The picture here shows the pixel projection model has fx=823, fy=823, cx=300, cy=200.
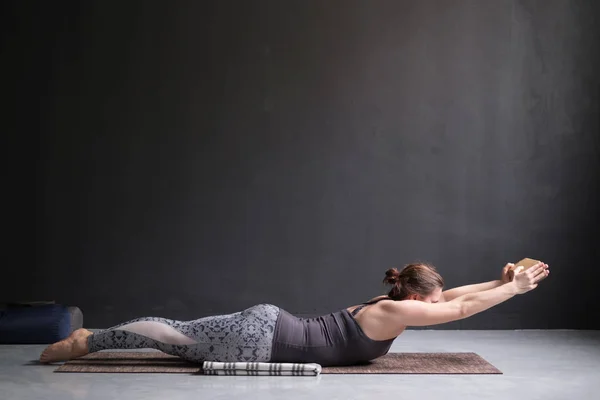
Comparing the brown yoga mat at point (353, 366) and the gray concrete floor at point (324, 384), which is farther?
the brown yoga mat at point (353, 366)

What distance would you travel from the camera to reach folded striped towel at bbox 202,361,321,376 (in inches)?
149

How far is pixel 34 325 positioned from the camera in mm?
4832

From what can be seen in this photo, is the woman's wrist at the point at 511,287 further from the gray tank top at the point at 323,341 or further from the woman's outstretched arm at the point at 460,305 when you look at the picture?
the gray tank top at the point at 323,341

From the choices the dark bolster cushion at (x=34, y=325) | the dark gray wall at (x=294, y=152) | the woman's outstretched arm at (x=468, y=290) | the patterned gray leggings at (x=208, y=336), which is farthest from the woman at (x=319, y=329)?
the dark gray wall at (x=294, y=152)

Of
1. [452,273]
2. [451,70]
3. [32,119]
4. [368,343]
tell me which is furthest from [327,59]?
[368,343]

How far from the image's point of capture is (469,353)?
451 centimetres

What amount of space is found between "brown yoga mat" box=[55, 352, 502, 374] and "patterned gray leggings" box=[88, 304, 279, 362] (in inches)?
4.3

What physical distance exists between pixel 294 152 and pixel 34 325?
6.63 ft

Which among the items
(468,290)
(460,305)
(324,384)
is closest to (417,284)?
(460,305)

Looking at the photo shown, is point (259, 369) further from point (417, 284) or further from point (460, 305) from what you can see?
point (460, 305)

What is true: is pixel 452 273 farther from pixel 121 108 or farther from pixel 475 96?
pixel 121 108

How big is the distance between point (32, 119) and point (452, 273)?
3.03 meters

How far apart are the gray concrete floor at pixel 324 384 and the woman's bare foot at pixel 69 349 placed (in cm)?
7

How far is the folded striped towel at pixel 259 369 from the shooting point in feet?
12.4
